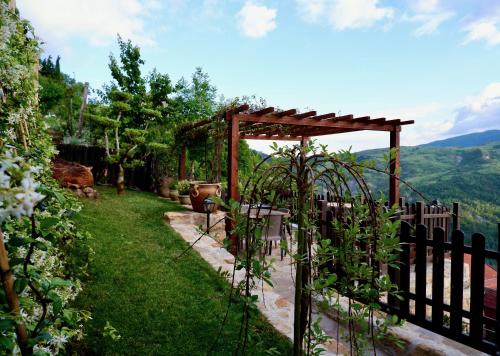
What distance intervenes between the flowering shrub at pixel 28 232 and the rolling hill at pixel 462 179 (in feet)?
53.5

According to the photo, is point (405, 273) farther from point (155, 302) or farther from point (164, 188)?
point (164, 188)

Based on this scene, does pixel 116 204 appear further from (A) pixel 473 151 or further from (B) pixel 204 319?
(A) pixel 473 151

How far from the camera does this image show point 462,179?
29656 millimetres

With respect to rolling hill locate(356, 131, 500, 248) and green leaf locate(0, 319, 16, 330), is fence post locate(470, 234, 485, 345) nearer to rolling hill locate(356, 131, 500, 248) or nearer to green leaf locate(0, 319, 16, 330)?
green leaf locate(0, 319, 16, 330)

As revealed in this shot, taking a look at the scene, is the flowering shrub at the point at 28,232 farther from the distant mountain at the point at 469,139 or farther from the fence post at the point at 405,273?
the distant mountain at the point at 469,139

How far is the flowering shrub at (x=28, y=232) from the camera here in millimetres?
660

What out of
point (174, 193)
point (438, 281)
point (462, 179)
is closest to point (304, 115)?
point (438, 281)

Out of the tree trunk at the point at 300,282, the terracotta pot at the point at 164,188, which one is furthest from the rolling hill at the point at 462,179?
the tree trunk at the point at 300,282

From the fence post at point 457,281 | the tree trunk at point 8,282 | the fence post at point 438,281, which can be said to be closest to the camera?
the tree trunk at point 8,282

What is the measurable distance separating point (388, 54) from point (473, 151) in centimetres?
3646

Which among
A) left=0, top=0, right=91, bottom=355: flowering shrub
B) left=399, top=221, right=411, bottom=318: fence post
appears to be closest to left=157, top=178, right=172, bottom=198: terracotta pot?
left=0, top=0, right=91, bottom=355: flowering shrub

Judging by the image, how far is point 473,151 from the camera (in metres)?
39.3

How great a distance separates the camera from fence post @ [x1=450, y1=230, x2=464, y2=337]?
2.64 m

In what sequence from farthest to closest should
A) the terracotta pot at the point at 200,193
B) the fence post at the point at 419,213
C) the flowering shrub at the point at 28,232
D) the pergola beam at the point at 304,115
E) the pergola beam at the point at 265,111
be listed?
the terracotta pot at the point at 200,193, the pergola beam at the point at 304,115, the pergola beam at the point at 265,111, the fence post at the point at 419,213, the flowering shrub at the point at 28,232
